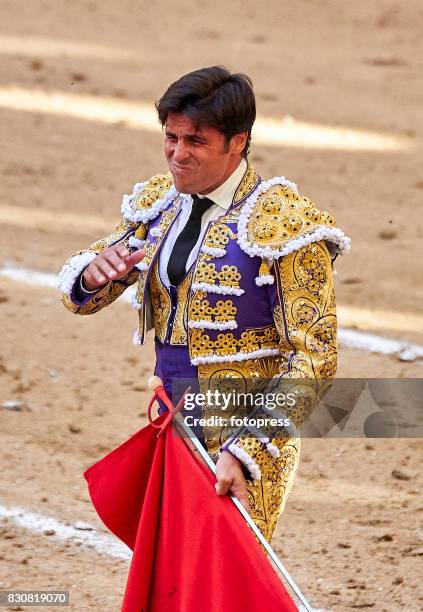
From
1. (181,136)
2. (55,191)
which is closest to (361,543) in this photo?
(181,136)

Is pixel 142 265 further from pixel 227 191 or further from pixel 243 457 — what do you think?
pixel 243 457

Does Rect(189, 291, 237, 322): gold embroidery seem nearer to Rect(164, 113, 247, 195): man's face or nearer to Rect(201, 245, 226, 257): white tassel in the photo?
Rect(201, 245, 226, 257): white tassel

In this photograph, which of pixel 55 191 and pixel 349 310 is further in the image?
pixel 55 191

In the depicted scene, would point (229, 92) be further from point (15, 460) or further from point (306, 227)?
point (15, 460)

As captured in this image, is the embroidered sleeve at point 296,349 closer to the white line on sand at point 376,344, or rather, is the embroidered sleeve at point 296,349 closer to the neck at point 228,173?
the neck at point 228,173

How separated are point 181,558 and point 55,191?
22.8 ft

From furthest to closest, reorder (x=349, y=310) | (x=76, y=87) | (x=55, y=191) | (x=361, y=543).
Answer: (x=76, y=87) → (x=55, y=191) → (x=349, y=310) → (x=361, y=543)

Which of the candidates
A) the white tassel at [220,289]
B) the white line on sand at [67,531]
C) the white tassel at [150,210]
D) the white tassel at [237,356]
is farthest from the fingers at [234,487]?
the white line on sand at [67,531]

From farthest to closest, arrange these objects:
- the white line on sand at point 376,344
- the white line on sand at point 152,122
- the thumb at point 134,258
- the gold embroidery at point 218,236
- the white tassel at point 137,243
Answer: the white line on sand at point 152,122 < the white line on sand at point 376,344 < the white tassel at point 137,243 < the gold embroidery at point 218,236 < the thumb at point 134,258

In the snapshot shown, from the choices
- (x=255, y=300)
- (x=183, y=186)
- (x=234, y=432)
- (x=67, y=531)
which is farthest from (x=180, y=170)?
(x=67, y=531)

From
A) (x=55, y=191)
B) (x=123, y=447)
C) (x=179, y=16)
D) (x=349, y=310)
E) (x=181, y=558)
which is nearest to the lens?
(x=181, y=558)

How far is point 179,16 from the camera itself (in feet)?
45.9

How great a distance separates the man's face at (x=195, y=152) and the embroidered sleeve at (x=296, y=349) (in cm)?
29

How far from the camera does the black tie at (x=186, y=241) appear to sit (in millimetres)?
3541
